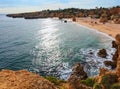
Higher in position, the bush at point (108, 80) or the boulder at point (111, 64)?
the bush at point (108, 80)

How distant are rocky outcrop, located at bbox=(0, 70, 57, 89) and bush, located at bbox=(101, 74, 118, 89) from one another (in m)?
10.8

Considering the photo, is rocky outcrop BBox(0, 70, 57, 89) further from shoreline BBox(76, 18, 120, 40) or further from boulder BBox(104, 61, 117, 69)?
shoreline BBox(76, 18, 120, 40)

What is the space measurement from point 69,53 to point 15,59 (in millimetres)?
15574

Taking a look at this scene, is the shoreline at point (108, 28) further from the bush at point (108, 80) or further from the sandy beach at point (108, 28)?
the bush at point (108, 80)

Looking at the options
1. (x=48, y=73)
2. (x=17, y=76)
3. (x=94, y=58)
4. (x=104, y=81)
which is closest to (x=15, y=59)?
(x=48, y=73)

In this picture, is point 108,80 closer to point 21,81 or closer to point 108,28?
point 21,81

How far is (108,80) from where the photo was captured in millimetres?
22797

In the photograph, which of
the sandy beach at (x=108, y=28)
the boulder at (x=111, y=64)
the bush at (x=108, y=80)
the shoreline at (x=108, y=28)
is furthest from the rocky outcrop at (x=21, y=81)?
the sandy beach at (x=108, y=28)

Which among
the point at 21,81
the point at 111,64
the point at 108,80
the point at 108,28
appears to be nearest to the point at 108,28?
the point at 108,28

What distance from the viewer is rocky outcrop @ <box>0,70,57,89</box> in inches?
472

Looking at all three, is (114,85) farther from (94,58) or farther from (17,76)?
(94,58)

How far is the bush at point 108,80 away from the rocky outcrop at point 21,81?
10.8 metres

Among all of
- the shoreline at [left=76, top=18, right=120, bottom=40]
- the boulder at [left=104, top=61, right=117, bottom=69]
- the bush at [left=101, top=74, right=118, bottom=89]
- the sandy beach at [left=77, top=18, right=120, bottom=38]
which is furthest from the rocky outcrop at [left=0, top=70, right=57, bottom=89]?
the sandy beach at [left=77, top=18, right=120, bottom=38]

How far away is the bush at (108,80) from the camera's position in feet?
73.1
